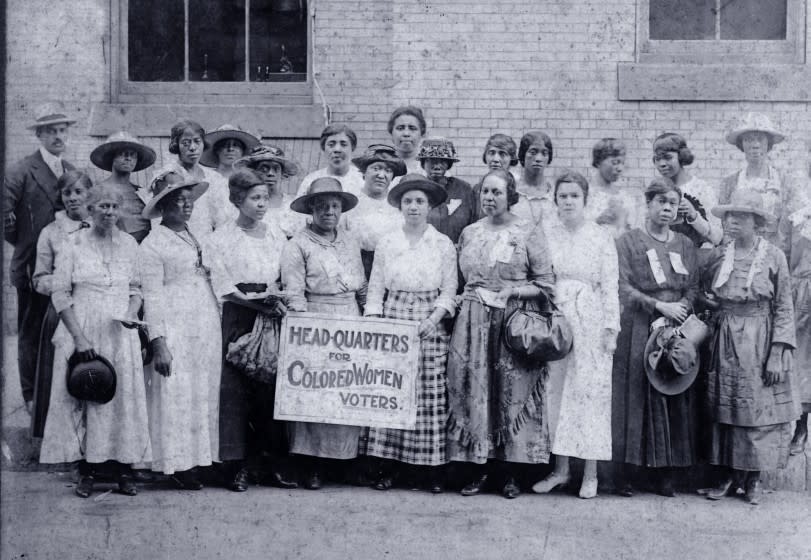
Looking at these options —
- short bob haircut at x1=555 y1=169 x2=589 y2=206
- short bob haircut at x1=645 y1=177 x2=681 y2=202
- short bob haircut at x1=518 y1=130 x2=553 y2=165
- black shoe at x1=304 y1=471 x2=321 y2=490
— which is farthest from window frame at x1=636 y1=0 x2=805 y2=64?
black shoe at x1=304 y1=471 x2=321 y2=490

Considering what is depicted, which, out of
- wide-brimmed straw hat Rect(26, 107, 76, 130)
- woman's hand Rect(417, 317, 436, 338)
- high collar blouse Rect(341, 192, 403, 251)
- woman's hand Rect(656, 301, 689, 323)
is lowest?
woman's hand Rect(417, 317, 436, 338)

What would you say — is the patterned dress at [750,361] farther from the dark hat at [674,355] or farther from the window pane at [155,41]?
the window pane at [155,41]

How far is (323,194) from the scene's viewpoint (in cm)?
576

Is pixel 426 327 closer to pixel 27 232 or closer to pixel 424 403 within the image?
pixel 424 403

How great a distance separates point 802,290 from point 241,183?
11.5ft

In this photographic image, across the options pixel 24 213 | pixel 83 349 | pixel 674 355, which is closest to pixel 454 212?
pixel 674 355

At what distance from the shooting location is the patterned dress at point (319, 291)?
5719 mm

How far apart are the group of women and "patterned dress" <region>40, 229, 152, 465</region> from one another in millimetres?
10

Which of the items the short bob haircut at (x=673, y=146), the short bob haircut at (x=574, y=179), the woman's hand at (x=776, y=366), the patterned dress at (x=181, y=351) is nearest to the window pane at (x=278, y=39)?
the patterned dress at (x=181, y=351)

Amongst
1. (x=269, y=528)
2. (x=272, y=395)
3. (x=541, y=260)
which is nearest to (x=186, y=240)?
(x=272, y=395)

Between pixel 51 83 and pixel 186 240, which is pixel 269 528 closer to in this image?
pixel 186 240

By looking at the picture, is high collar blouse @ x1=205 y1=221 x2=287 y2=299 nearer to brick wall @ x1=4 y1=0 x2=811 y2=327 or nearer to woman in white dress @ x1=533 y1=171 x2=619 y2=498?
brick wall @ x1=4 y1=0 x2=811 y2=327

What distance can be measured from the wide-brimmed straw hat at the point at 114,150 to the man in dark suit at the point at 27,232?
1.06 ft

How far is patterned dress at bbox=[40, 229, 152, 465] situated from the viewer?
217 inches
